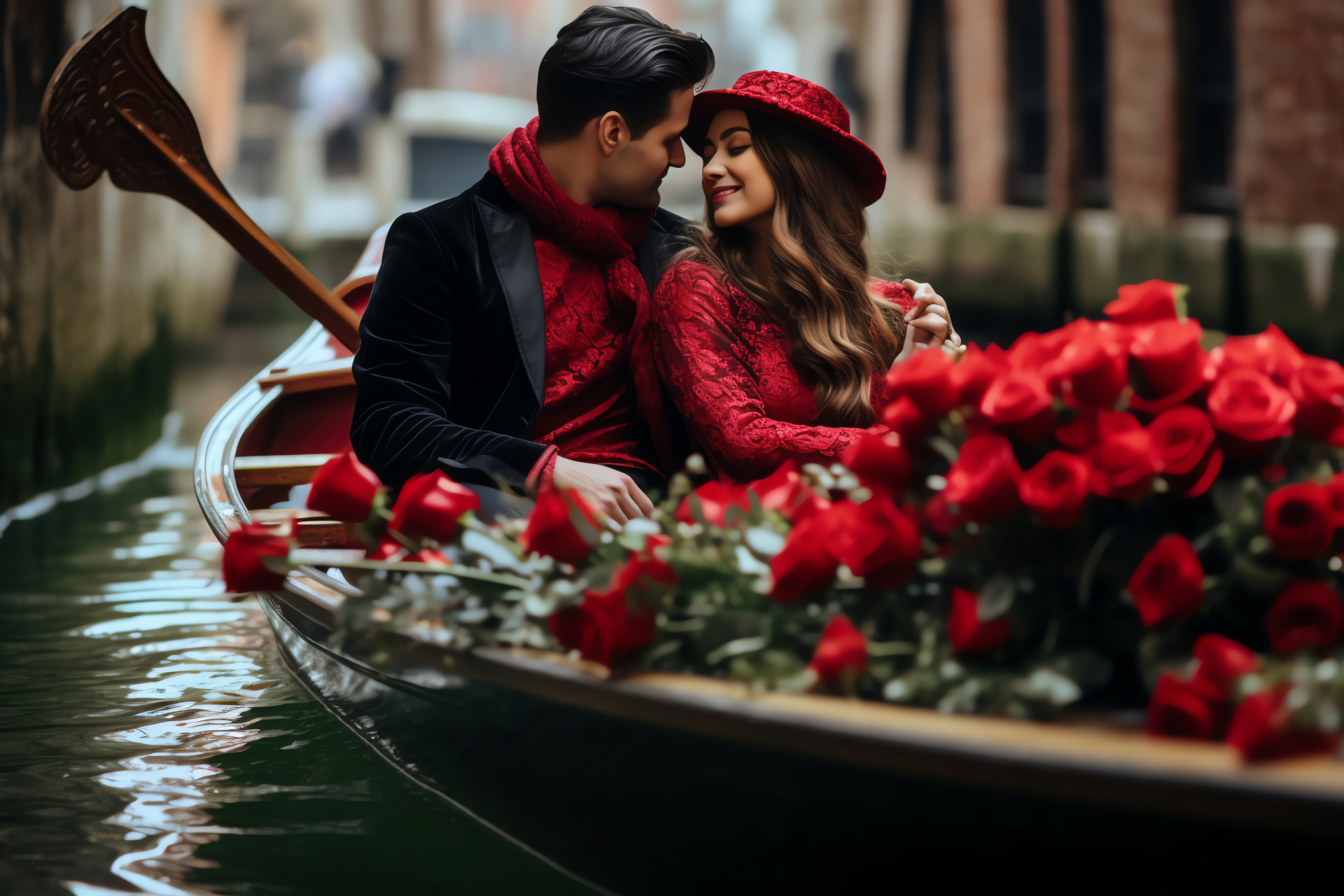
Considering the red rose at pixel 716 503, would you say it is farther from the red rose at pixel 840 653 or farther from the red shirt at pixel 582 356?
the red shirt at pixel 582 356

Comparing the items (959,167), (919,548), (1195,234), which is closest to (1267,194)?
(1195,234)

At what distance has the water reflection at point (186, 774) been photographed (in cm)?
207

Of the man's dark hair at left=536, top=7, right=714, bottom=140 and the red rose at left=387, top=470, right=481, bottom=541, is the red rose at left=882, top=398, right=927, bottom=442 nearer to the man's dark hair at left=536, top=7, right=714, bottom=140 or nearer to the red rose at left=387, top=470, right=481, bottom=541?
the red rose at left=387, top=470, right=481, bottom=541

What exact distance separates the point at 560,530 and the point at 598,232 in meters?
1.03

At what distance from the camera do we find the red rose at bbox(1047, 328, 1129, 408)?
1360mm

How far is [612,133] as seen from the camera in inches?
92.0

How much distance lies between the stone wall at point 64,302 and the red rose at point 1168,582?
15.5ft

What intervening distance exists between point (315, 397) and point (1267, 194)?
19.8 ft

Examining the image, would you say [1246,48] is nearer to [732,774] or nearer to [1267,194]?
[1267,194]

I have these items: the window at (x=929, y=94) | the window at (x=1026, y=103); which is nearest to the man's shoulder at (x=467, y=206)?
the window at (x=1026, y=103)

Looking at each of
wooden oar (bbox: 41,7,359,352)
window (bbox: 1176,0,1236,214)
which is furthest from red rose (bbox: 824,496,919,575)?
window (bbox: 1176,0,1236,214)

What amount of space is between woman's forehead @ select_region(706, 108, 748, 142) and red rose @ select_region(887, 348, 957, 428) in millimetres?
A: 985

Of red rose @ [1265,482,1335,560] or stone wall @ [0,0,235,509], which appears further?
stone wall @ [0,0,235,509]

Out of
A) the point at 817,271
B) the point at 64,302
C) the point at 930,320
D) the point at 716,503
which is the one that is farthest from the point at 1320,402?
the point at 64,302
